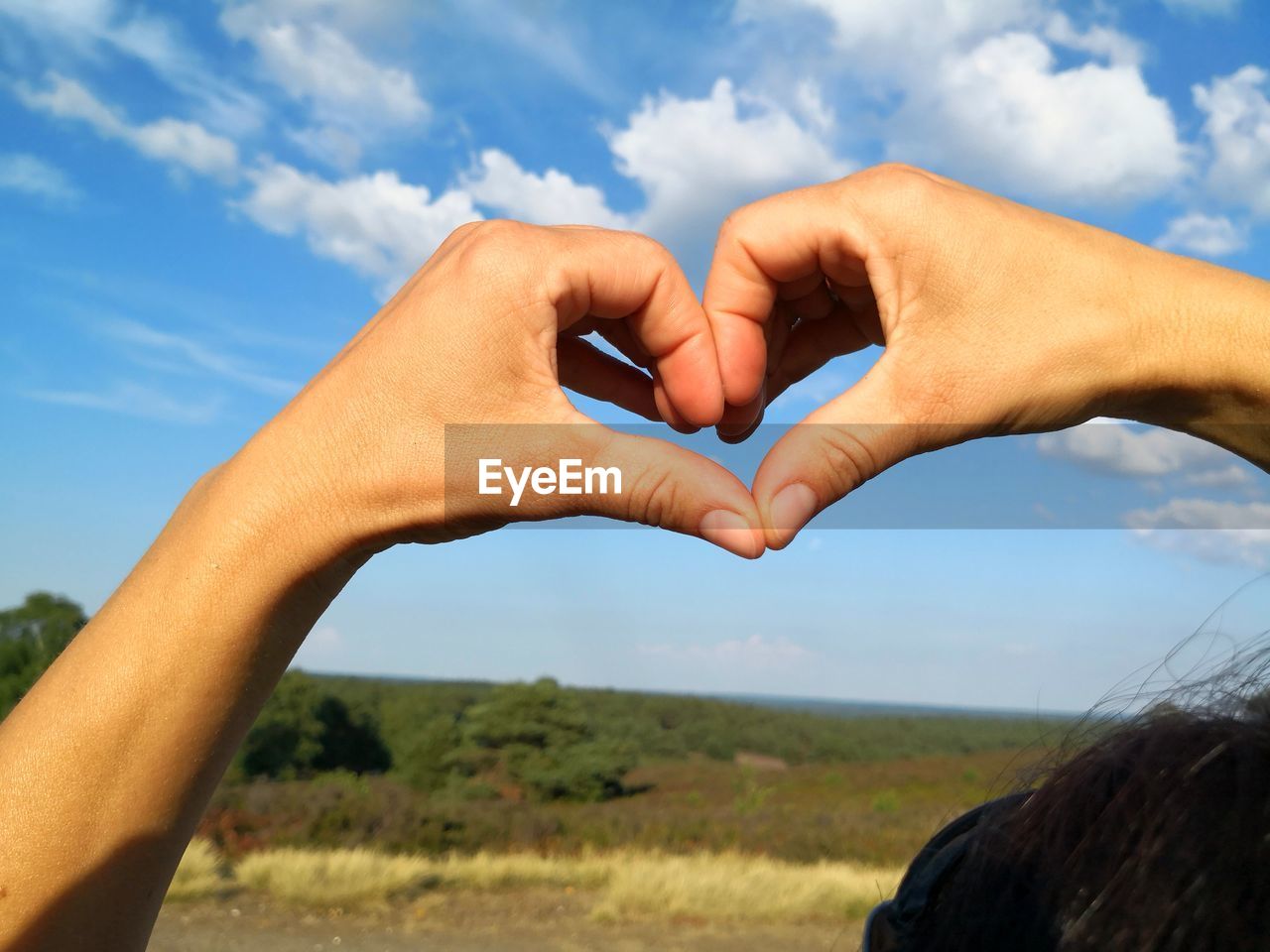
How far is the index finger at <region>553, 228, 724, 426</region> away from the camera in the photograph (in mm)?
1357

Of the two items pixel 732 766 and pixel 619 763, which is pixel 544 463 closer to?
pixel 619 763

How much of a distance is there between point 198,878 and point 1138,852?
10671mm

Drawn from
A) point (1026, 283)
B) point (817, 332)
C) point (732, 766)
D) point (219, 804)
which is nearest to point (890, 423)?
point (1026, 283)

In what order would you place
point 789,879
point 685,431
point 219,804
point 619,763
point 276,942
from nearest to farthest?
point 685,431
point 276,942
point 789,879
point 219,804
point 619,763

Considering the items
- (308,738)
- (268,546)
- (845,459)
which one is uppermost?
(845,459)

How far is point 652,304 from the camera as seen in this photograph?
1.49 metres

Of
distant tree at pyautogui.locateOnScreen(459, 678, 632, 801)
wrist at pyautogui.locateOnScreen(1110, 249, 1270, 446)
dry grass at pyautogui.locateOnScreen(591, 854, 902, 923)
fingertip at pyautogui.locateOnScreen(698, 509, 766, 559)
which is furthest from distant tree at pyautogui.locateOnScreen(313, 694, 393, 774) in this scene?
wrist at pyautogui.locateOnScreen(1110, 249, 1270, 446)

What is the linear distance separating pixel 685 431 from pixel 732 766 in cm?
2899

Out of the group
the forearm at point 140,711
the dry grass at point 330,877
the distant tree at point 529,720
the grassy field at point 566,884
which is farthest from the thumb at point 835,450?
the distant tree at point 529,720

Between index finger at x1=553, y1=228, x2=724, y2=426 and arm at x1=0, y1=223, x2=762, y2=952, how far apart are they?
0.04 metres

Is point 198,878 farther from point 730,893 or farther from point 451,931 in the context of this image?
point 730,893

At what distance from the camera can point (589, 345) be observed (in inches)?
68.9

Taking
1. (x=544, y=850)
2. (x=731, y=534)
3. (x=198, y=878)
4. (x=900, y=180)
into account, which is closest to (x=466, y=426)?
(x=731, y=534)

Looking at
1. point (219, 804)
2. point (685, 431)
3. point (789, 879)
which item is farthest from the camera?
point (219, 804)
